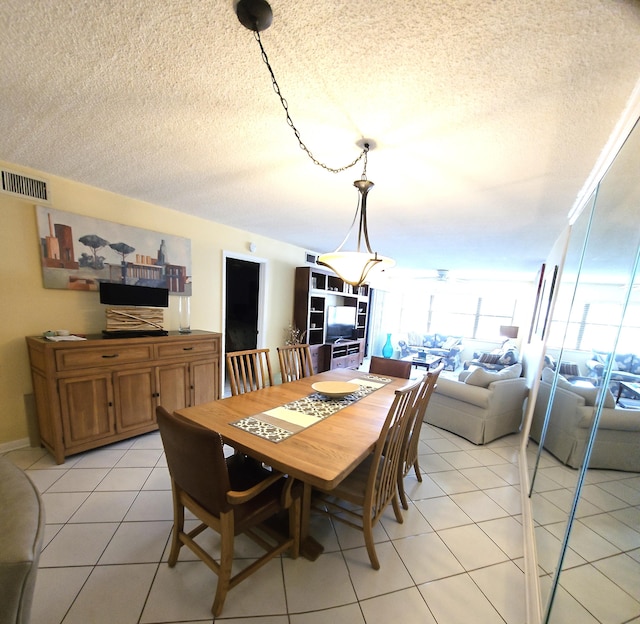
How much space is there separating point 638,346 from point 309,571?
1740 mm

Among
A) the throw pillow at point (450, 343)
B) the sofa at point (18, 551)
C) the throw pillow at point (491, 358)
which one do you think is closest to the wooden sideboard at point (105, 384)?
the sofa at point (18, 551)

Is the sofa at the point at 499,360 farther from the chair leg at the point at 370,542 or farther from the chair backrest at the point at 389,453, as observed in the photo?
the chair leg at the point at 370,542

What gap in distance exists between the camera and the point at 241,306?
464 centimetres

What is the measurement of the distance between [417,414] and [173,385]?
2294 mm

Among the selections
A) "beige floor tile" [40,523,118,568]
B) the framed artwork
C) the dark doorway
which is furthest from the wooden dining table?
the dark doorway

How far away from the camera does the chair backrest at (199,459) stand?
0.97 m

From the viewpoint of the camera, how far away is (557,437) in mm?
1715

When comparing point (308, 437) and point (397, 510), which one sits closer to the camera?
point (308, 437)

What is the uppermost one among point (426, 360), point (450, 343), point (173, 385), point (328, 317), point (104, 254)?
point (104, 254)

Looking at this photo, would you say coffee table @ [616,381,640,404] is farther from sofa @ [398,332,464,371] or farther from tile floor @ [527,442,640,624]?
sofa @ [398,332,464,371]

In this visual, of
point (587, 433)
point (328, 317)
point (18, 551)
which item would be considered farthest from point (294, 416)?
point (328, 317)

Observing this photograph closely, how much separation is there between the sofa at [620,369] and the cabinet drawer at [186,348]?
3.00 meters

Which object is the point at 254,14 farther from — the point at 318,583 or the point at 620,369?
the point at 318,583

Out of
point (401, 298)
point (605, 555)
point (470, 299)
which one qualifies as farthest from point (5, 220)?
point (470, 299)
